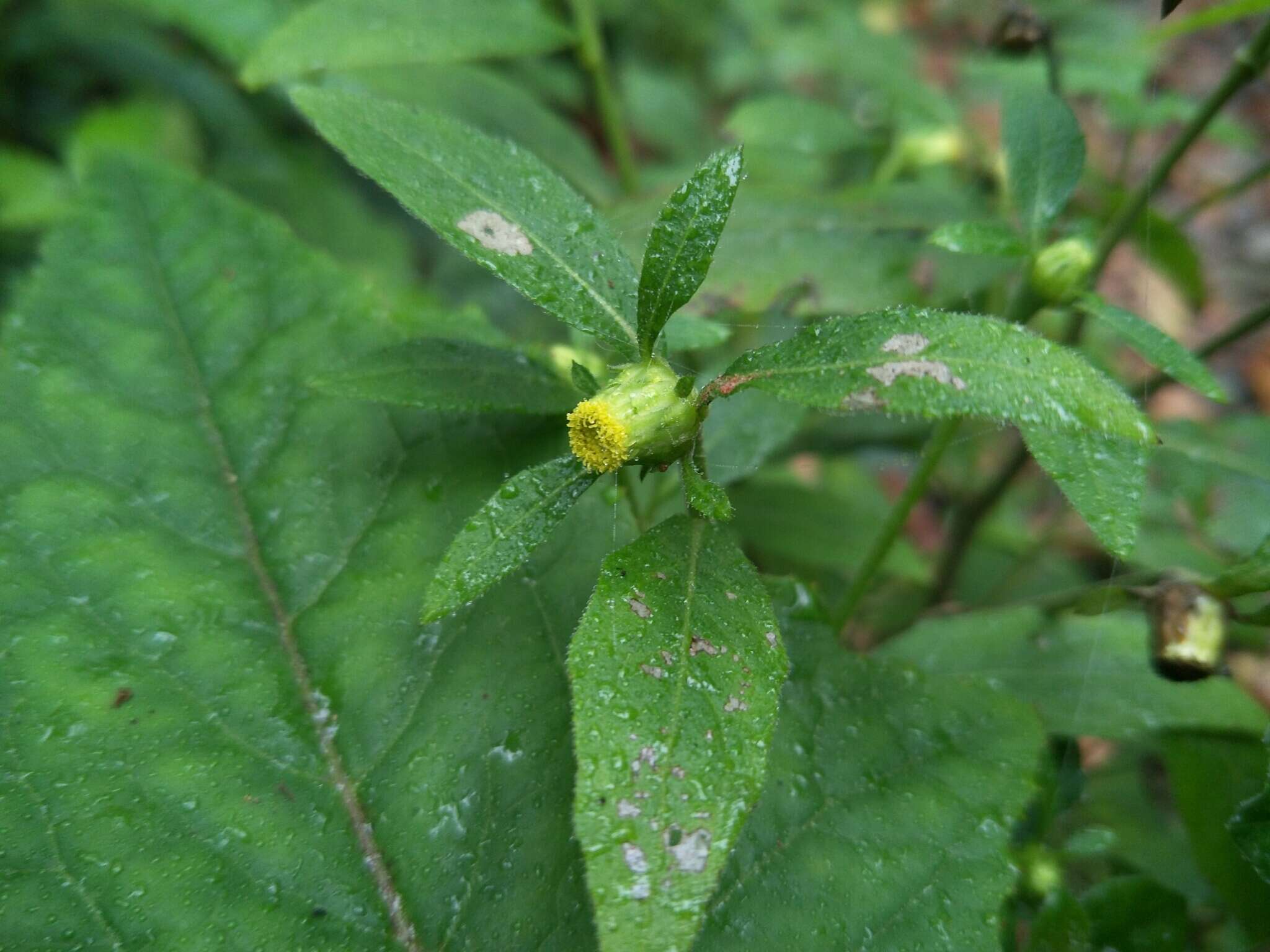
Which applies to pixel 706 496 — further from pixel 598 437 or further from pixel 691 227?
pixel 691 227

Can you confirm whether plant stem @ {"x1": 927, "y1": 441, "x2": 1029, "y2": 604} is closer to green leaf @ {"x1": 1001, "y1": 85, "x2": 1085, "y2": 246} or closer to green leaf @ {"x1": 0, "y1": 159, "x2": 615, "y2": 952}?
green leaf @ {"x1": 1001, "y1": 85, "x2": 1085, "y2": 246}

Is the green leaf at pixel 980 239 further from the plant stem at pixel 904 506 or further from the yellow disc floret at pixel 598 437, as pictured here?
the yellow disc floret at pixel 598 437

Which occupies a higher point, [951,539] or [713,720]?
[713,720]

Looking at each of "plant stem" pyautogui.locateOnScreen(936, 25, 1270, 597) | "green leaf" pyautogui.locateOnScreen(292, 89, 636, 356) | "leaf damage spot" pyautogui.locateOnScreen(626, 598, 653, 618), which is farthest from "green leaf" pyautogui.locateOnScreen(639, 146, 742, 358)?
"plant stem" pyautogui.locateOnScreen(936, 25, 1270, 597)

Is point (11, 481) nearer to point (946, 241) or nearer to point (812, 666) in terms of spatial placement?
point (812, 666)

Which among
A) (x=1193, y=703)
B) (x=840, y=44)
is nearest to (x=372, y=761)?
(x=1193, y=703)
